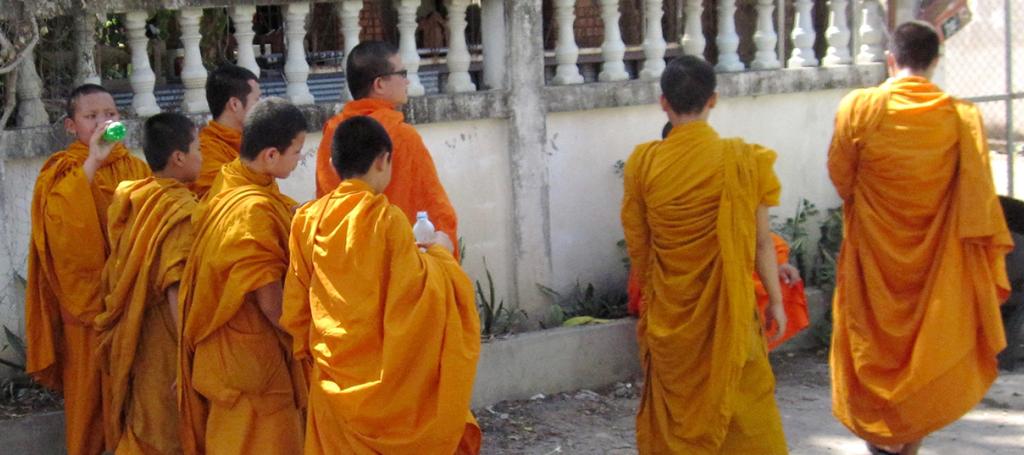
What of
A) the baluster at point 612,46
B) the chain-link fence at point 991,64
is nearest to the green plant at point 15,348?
the baluster at point 612,46

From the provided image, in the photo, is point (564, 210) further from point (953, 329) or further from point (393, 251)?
point (393, 251)

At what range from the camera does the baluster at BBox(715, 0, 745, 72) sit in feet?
23.0

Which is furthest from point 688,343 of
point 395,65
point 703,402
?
point 395,65

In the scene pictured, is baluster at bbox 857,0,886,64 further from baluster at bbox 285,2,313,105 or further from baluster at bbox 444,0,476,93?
baluster at bbox 285,2,313,105

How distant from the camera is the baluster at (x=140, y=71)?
5480 millimetres

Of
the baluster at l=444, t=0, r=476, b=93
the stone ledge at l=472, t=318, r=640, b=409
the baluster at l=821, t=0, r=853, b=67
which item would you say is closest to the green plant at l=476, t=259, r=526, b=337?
the stone ledge at l=472, t=318, r=640, b=409

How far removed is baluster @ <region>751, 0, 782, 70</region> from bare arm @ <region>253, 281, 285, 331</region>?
3.91 m

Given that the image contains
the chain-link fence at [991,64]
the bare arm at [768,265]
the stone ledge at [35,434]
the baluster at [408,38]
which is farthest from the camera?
the chain-link fence at [991,64]

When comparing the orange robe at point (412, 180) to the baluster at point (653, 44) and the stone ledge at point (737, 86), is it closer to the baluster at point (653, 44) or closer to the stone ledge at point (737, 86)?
the stone ledge at point (737, 86)

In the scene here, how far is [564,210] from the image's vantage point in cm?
661

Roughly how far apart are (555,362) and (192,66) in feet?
7.18

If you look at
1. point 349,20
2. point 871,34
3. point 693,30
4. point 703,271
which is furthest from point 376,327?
point 871,34

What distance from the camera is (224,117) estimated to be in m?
4.84

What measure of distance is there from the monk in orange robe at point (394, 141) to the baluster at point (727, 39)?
9.07ft
